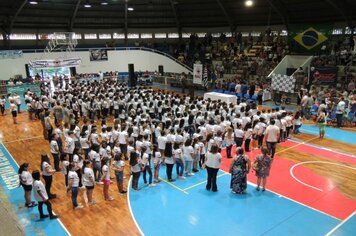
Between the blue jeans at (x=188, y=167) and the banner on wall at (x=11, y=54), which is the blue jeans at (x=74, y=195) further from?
the banner on wall at (x=11, y=54)

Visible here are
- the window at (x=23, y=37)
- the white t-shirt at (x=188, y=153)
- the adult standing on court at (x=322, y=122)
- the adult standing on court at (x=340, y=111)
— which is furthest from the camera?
the window at (x=23, y=37)

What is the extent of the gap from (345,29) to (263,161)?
71.7 ft

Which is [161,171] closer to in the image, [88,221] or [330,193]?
[88,221]

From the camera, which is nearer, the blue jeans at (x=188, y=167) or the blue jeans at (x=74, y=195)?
the blue jeans at (x=74, y=195)

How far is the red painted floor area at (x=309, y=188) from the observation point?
8.69 metres

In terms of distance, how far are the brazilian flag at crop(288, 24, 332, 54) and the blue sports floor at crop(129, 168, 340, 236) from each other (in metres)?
19.3

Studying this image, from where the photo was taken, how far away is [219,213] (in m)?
8.45

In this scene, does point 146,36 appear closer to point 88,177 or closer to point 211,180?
point 211,180

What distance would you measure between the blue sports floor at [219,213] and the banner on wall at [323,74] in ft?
45.4

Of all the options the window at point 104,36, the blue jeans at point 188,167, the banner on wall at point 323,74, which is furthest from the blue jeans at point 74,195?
the window at point 104,36

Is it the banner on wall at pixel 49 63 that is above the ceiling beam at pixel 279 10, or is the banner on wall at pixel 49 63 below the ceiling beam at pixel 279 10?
below

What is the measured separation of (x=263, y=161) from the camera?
29.8ft

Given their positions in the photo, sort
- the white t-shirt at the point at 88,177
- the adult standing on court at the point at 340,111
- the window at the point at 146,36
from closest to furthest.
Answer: the white t-shirt at the point at 88,177 → the adult standing on court at the point at 340,111 → the window at the point at 146,36

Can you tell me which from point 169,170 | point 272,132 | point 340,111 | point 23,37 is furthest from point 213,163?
point 23,37
